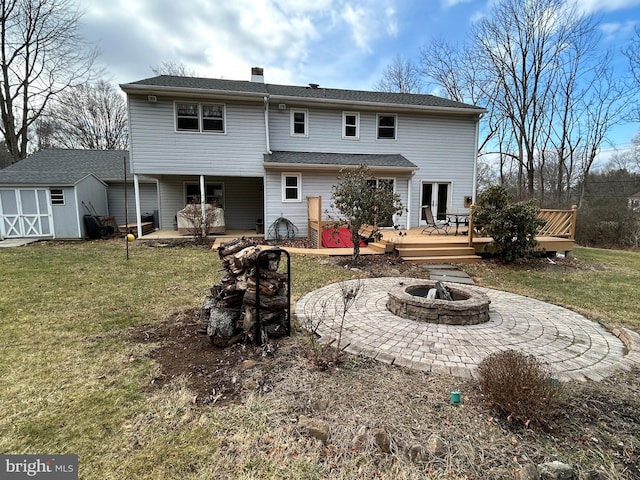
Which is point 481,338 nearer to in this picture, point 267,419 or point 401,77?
point 267,419

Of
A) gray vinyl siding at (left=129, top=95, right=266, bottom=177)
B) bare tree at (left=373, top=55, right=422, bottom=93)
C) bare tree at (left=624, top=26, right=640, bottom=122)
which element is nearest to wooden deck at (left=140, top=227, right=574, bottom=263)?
gray vinyl siding at (left=129, top=95, right=266, bottom=177)

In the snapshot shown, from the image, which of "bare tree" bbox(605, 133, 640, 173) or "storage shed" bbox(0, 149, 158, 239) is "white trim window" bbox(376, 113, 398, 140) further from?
"bare tree" bbox(605, 133, 640, 173)

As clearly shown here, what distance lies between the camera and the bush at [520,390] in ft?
7.04

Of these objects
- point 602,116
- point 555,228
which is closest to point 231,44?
point 555,228

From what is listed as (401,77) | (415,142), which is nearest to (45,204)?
(415,142)

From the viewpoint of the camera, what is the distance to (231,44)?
619 inches

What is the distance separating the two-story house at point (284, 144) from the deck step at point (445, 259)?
4.48 m

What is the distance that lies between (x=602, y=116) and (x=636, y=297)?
19268mm

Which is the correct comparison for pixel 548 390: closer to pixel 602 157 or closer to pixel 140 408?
pixel 140 408

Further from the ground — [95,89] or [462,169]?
[95,89]

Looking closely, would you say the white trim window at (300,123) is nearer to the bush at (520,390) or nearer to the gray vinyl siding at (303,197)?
the gray vinyl siding at (303,197)

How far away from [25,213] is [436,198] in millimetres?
16787

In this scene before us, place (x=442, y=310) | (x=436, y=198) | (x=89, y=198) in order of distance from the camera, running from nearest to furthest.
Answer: (x=442, y=310), (x=89, y=198), (x=436, y=198)

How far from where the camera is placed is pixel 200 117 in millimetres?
11609
